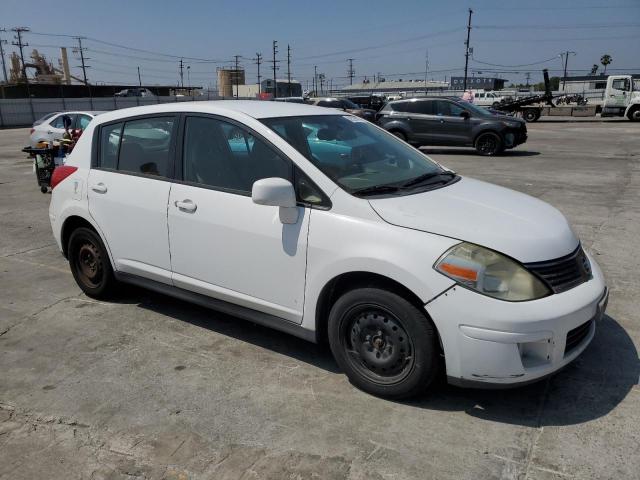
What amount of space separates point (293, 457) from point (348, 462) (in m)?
0.28

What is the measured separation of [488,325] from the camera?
2.69 metres

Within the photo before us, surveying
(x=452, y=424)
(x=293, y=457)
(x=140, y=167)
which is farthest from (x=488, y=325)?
(x=140, y=167)

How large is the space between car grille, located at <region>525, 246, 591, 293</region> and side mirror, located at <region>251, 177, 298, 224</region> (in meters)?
1.38

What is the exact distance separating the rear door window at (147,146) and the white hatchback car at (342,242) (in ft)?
0.05

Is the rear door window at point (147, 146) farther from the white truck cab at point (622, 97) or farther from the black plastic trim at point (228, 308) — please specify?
the white truck cab at point (622, 97)

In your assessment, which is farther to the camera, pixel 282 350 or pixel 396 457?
pixel 282 350

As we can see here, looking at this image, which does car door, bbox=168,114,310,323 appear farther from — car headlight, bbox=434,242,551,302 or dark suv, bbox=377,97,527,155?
dark suv, bbox=377,97,527,155

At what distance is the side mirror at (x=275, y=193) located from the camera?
312 centimetres

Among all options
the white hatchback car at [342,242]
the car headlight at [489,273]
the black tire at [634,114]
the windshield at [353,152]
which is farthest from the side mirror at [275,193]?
the black tire at [634,114]

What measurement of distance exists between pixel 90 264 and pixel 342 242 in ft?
8.96

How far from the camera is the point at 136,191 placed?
410 centimetres

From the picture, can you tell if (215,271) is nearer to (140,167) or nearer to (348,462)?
(140,167)

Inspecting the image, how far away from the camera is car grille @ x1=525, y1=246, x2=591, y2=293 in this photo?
9.36ft

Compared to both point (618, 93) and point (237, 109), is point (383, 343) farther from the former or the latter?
point (618, 93)
